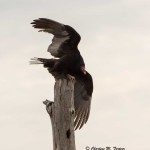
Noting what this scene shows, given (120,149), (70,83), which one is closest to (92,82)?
(120,149)

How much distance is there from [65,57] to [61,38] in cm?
38

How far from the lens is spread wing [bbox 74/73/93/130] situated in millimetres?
10484

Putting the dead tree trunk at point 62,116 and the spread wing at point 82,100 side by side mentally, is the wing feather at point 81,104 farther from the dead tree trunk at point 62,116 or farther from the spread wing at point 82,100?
the dead tree trunk at point 62,116

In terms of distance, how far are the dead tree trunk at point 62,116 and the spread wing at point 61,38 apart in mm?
3542

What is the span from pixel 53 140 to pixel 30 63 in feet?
14.0

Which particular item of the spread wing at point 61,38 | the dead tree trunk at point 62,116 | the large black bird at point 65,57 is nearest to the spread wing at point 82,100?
the large black bird at point 65,57

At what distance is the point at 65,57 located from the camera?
37.2 feet

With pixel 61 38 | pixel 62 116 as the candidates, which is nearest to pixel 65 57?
pixel 61 38

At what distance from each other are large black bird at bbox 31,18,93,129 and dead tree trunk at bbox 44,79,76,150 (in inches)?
123

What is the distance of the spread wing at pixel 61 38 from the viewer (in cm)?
1115

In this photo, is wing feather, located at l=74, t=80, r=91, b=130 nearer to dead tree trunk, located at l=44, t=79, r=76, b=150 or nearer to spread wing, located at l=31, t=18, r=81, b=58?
spread wing, located at l=31, t=18, r=81, b=58

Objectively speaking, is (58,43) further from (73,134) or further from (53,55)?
(73,134)

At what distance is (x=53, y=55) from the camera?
11.4 meters

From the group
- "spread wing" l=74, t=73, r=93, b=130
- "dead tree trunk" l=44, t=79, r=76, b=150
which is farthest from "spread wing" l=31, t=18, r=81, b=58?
"dead tree trunk" l=44, t=79, r=76, b=150
